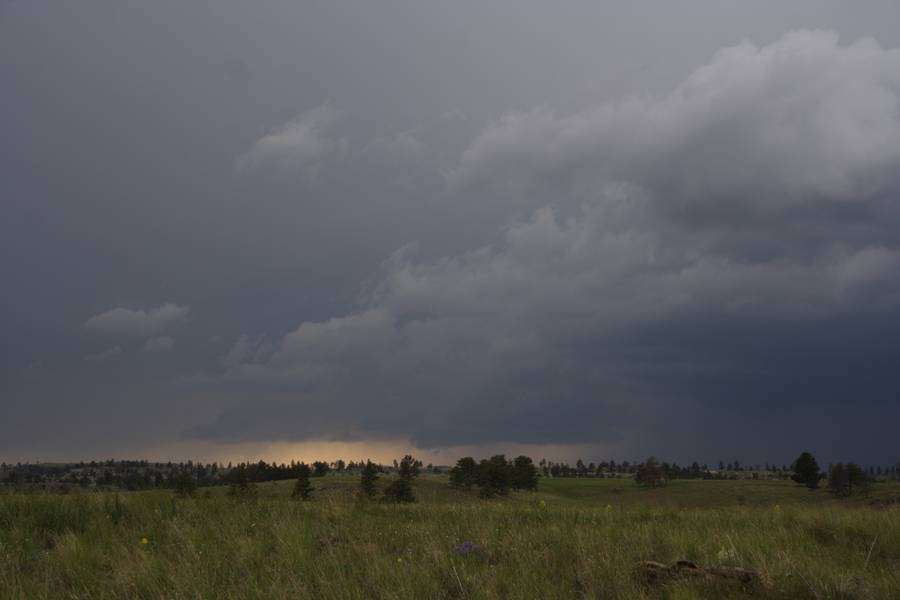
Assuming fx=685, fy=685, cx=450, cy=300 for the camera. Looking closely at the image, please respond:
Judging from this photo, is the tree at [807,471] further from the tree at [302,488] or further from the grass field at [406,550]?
the grass field at [406,550]

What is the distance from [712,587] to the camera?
21.1 ft

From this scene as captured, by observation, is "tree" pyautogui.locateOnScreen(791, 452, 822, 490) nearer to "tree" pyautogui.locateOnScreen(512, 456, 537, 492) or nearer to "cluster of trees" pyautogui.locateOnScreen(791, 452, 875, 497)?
"cluster of trees" pyautogui.locateOnScreen(791, 452, 875, 497)

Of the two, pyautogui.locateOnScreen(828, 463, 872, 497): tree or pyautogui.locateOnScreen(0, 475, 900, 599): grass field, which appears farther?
pyautogui.locateOnScreen(828, 463, 872, 497): tree

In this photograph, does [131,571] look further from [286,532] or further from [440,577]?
[440,577]

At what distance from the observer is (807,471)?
355 ft

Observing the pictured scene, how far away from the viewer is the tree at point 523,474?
346ft

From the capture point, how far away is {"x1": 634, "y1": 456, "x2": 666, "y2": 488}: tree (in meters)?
154

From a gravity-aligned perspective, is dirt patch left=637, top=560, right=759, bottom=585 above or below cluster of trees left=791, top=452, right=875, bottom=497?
above

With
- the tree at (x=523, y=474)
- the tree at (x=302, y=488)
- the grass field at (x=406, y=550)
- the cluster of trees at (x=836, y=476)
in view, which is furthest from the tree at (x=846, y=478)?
the grass field at (x=406, y=550)

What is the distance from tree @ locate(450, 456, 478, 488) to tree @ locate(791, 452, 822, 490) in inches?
2036

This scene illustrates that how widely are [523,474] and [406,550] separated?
10467 cm

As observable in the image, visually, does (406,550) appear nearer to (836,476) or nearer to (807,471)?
(836,476)

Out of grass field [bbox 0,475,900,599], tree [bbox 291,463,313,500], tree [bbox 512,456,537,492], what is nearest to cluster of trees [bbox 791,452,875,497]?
tree [bbox 512,456,537,492]

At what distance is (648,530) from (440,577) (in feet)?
12.6
